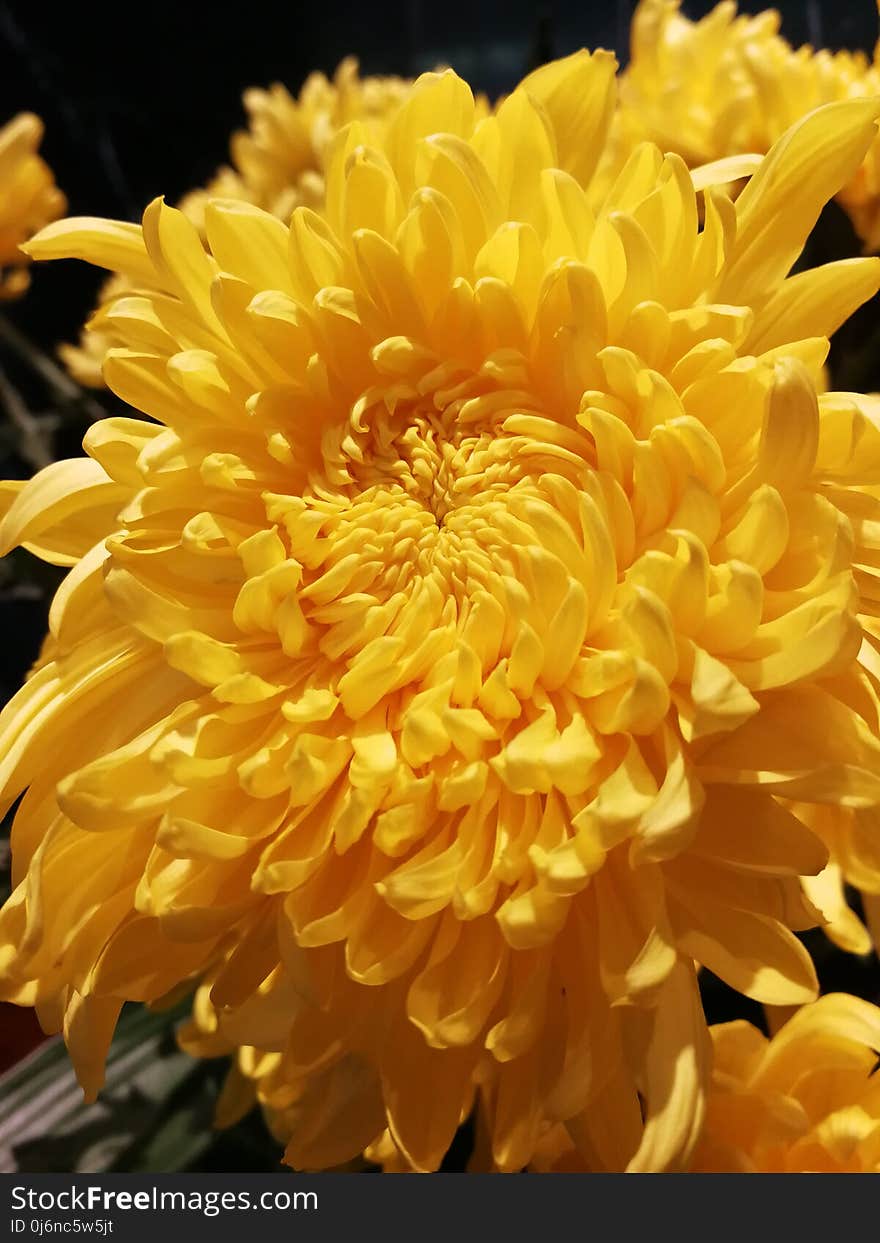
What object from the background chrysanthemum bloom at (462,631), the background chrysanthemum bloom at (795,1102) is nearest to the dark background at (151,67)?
the background chrysanthemum bloom at (462,631)

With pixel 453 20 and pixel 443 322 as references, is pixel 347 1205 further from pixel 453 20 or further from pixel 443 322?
pixel 453 20

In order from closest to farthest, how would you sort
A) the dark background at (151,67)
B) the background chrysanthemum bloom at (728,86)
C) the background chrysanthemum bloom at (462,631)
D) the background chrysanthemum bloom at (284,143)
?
the background chrysanthemum bloom at (462,631) → the background chrysanthemum bloom at (728,86) → the background chrysanthemum bloom at (284,143) → the dark background at (151,67)

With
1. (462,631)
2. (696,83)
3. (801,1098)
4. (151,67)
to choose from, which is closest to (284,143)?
(151,67)

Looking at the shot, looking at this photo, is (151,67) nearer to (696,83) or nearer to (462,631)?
(696,83)

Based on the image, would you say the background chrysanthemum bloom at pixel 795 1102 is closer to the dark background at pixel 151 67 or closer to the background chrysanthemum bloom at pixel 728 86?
the background chrysanthemum bloom at pixel 728 86

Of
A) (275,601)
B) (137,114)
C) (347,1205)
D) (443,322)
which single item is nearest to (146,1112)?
(347,1205)

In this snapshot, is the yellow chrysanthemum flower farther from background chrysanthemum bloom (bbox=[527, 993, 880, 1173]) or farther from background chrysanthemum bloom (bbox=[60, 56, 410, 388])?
background chrysanthemum bloom (bbox=[527, 993, 880, 1173])
